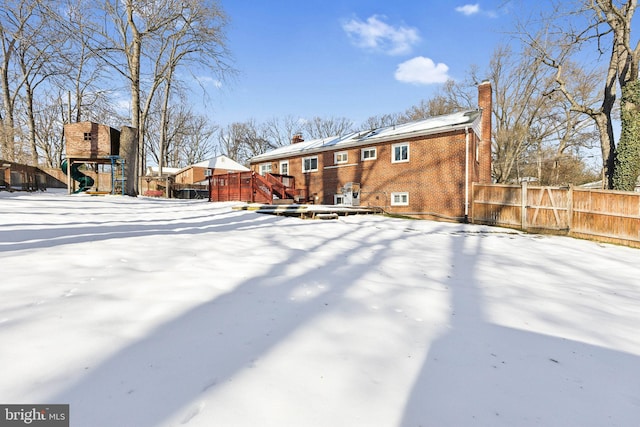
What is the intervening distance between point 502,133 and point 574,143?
6032mm

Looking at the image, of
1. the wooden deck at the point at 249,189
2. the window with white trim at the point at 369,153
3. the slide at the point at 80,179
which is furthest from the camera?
the window with white trim at the point at 369,153

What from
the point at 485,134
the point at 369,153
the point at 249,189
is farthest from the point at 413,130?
the point at 249,189

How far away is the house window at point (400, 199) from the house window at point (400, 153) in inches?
78.4

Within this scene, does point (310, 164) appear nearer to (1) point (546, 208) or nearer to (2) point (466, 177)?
(2) point (466, 177)

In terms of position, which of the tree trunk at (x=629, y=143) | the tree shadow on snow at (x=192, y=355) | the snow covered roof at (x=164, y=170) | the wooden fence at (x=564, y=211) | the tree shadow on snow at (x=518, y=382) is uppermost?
the snow covered roof at (x=164, y=170)

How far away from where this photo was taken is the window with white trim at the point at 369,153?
17.6m

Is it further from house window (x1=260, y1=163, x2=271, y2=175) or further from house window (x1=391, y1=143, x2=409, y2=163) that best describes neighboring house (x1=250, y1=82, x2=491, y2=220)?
house window (x1=260, y1=163, x2=271, y2=175)

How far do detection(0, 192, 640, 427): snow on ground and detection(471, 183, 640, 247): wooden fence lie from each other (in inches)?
309

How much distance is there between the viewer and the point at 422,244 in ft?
22.6

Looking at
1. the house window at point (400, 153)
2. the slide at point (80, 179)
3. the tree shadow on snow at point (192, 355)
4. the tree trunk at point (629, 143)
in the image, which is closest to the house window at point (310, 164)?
the house window at point (400, 153)

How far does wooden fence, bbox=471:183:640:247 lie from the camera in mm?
9312

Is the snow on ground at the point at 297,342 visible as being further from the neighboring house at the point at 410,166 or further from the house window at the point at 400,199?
the house window at the point at 400,199

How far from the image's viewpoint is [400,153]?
54.3 feet

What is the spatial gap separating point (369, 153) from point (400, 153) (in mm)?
2065
